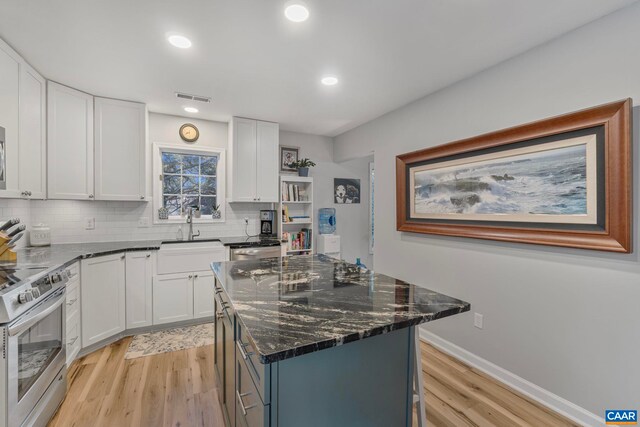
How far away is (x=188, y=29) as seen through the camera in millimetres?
1992

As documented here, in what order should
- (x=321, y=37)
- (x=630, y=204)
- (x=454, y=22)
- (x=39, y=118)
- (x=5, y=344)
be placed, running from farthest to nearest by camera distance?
(x=39, y=118) → (x=321, y=37) → (x=454, y=22) → (x=630, y=204) → (x=5, y=344)

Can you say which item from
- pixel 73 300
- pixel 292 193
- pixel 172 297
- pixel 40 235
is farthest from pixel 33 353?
pixel 292 193

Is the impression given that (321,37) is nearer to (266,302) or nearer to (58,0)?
(58,0)

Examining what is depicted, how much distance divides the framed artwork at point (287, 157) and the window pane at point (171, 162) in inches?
57.0

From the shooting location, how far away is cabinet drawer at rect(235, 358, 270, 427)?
1.03m

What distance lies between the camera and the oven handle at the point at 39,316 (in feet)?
5.01

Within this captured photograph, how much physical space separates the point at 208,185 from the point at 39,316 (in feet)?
8.52

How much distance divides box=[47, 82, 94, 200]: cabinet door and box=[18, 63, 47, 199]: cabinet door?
0.20ft

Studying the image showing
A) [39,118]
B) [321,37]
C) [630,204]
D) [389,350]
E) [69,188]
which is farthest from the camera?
[69,188]

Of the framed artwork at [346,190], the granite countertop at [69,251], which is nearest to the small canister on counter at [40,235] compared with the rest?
the granite countertop at [69,251]

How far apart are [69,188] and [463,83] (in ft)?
13.0

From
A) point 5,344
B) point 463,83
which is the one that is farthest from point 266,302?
point 463,83

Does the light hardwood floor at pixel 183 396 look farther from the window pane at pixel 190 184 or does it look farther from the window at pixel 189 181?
the window pane at pixel 190 184

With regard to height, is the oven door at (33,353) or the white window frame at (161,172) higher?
the white window frame at (161,172)
